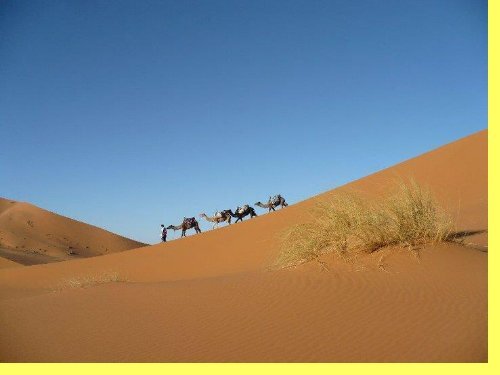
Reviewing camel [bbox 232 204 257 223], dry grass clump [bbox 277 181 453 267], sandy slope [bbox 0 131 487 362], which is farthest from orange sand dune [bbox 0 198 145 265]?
dry grass clump [bbox 277 181 453 267]

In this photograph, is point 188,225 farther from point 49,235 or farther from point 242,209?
point 49,235

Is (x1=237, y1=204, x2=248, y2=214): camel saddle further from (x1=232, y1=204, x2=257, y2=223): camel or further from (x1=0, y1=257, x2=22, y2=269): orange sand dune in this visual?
(x1=0, y1=257, x2=22, y2=269): orange sand dune

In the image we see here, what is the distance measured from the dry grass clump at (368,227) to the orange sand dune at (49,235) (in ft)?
101

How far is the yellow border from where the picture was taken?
3.76 meters

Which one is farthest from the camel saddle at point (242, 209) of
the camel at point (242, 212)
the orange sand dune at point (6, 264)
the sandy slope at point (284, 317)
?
the sandy slope at point (284, 317)

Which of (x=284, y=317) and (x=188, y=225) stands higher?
(x=188, y=225)
